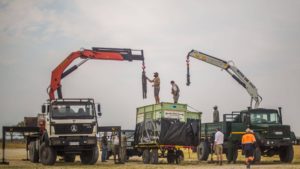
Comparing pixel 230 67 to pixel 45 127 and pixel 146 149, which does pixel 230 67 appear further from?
pixel 45 127

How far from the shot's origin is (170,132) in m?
26.8

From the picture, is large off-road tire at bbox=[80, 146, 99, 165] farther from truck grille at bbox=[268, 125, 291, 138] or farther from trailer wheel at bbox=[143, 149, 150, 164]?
truck grille at bbox=[268, 125, 291, 138]

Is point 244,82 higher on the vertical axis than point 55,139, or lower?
higher

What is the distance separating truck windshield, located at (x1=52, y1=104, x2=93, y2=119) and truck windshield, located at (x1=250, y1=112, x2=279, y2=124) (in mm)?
8719

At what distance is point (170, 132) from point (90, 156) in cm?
437

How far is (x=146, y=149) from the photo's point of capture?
91.5 feet

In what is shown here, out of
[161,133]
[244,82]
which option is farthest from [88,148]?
[244,82]

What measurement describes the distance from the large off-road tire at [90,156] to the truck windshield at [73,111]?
5.82ft

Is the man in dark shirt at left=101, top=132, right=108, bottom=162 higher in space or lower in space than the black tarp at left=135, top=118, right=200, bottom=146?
lower

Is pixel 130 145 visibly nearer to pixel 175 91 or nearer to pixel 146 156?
pixel 146 156

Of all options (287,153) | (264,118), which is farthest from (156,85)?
(287,153)

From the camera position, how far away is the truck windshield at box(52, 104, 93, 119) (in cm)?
2638

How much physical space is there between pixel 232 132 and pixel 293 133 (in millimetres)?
3186

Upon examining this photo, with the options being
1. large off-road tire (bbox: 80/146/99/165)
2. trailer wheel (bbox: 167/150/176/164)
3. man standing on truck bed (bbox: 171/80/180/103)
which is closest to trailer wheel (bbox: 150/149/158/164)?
trailer wheel (bbox: 167/150/176/164)
